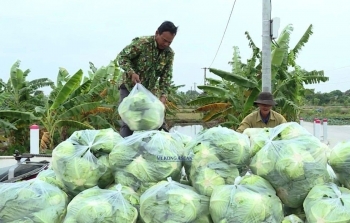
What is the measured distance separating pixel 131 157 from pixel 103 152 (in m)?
0.22

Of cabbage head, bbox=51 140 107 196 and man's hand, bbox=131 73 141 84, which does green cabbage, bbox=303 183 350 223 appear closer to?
cabbage head, bbox=51 140 107 196

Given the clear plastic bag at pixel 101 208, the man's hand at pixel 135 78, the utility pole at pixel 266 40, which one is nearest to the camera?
the clear plastic bag at pixel 101 208

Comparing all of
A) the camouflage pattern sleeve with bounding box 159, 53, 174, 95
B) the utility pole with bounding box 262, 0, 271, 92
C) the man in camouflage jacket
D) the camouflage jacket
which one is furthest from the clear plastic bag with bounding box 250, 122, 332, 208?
the utility pole with bounding box 262, 0, 271, 92

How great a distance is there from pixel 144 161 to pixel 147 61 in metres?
2.02

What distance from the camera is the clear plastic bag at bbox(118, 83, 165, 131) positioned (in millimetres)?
2934

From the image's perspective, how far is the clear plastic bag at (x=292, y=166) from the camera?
6.66 feet

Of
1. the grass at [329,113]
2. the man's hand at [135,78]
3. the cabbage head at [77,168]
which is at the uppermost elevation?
the man's hand at [135,78]

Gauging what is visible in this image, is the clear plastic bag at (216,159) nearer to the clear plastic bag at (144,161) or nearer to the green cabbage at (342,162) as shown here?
the clear plastic bag at (144,161)

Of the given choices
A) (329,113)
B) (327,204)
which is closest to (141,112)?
(327,204)

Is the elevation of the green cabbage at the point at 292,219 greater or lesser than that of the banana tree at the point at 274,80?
lesser

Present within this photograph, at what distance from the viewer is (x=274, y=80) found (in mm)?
10938

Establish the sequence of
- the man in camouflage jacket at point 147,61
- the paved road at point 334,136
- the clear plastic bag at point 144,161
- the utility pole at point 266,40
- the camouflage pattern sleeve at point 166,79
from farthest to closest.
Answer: the paved road at point 334,136 → the utility pole at point 266,40 → the camouflage pattern sleeve at point 166,79 → the man in camouflage jacket at point 147,61 → the clear plastic bag at point 144,161

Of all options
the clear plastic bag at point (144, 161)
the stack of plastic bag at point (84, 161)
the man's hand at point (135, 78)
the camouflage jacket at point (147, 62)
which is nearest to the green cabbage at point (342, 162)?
the clear plastic bag at point (144, 161)

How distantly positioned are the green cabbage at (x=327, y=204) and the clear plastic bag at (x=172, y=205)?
1.70ft
